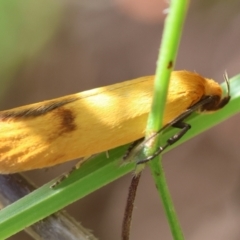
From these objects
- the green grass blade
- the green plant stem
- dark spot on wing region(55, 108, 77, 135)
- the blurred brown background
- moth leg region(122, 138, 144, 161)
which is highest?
the green plant stem

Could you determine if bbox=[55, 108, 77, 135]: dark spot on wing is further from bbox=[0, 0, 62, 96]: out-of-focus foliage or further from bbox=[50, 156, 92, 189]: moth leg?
bbox=[0, 0, 62, 96]: out-of-focus foliage

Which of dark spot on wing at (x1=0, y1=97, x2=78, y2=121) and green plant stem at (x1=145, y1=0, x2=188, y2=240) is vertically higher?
green plant stem at (x1=145, y1=0, x2=188, y2=240)

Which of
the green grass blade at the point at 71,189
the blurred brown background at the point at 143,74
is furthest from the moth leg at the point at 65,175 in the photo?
the blurred brown background at the point at 143,74

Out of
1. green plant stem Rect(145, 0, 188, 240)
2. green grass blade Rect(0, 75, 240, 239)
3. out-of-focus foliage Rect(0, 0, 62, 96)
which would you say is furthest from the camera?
out-of-focus foliage Rect(0, 0, 62, 96)

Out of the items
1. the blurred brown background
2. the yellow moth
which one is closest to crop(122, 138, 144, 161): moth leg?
the yellow moth

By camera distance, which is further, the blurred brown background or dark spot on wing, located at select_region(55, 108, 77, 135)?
the blurred brown background

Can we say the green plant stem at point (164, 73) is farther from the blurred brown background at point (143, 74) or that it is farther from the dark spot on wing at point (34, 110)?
the blurred brown background at point (143, 74)

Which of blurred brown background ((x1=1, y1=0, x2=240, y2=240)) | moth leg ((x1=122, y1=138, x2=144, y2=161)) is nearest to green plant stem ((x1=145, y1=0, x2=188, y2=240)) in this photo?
moth leg ((x1=122, y1=138, x2=144, y2=161))

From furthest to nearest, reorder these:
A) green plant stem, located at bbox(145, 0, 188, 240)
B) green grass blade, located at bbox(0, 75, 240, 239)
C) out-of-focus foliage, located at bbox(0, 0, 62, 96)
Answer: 1. out-of-focus foliage, located at bbox(0, 0, 62, 96)
2. green grass blade, located at bbox(0, 75, 240, 239)
3. green plant stem, located at bbox(145, 0, 188, 240)
